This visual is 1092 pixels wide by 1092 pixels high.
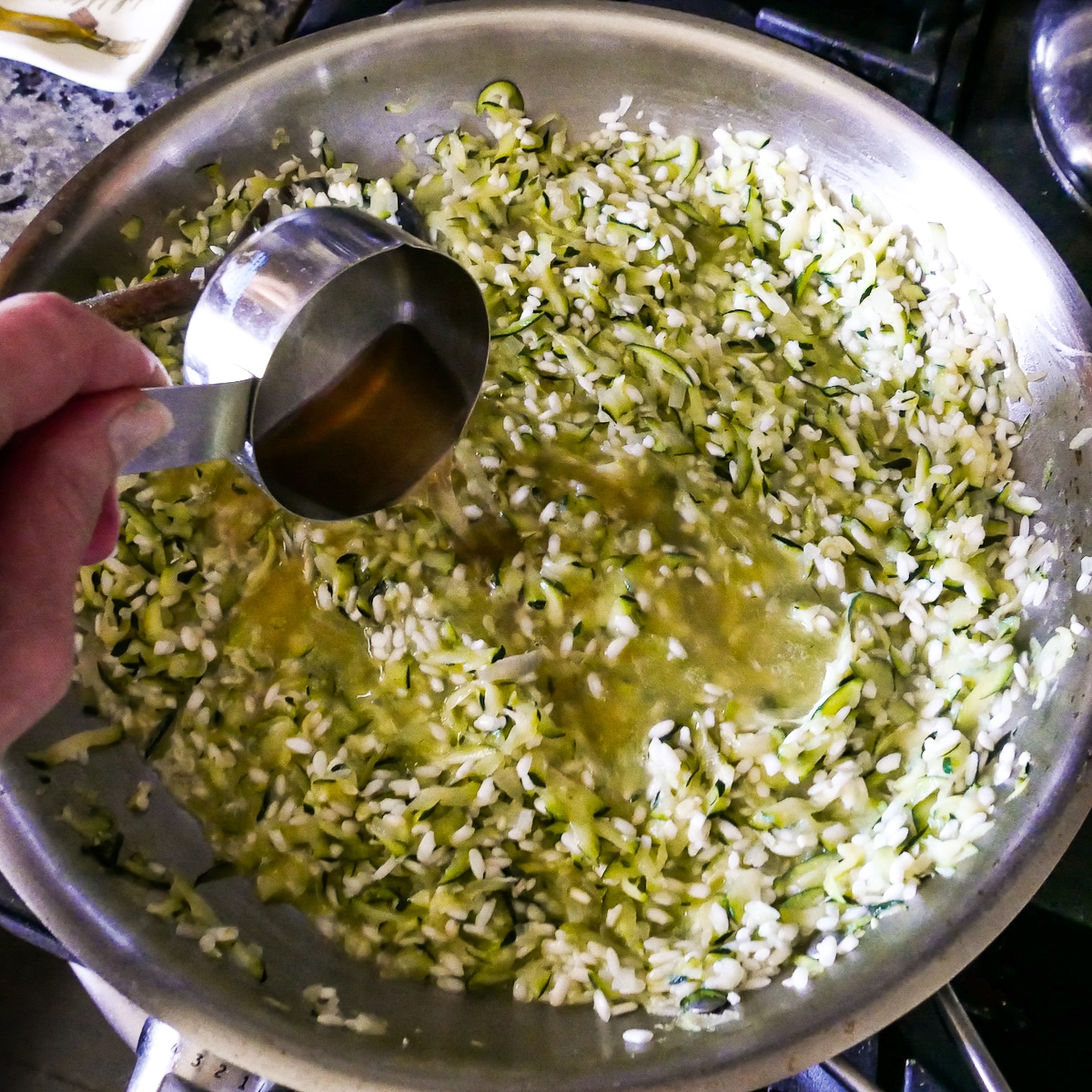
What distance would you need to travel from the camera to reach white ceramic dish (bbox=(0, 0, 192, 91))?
6.19 feet

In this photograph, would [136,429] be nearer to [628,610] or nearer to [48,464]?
[48,464]

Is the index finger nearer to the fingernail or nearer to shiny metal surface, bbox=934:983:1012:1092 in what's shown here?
the fingernail

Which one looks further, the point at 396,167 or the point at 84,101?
the point at 84,101

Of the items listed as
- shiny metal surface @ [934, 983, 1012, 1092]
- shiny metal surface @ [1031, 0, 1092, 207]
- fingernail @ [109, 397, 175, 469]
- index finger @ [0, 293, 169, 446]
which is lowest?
shiny metal surface @ [934, 983, 1012, 1092]

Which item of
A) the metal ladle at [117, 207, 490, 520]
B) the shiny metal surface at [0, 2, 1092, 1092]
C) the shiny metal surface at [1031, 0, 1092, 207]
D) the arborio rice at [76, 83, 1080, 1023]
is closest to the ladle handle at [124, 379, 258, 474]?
the metal ladle at [117, 207, 490, 520]

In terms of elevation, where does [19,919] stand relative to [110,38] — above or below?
below

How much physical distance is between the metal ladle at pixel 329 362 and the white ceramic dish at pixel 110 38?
2.86 ft

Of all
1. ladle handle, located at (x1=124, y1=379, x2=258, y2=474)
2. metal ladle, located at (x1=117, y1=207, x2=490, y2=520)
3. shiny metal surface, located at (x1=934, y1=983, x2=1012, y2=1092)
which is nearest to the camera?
ladle handle, located at (x1=124, y1=379, x2=258, y2=474)

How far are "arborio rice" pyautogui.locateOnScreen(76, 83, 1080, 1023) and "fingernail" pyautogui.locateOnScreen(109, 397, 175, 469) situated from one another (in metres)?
0.63

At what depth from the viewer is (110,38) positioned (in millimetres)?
1949

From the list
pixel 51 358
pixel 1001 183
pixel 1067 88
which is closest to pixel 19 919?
pixel 51 358

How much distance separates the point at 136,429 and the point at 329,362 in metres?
0.57

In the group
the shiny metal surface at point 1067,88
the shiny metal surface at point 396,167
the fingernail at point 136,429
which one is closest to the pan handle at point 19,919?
the shiny metal surface at point 396,167

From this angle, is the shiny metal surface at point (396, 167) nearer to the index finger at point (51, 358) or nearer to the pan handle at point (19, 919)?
the pan handle at point (19, 919)
